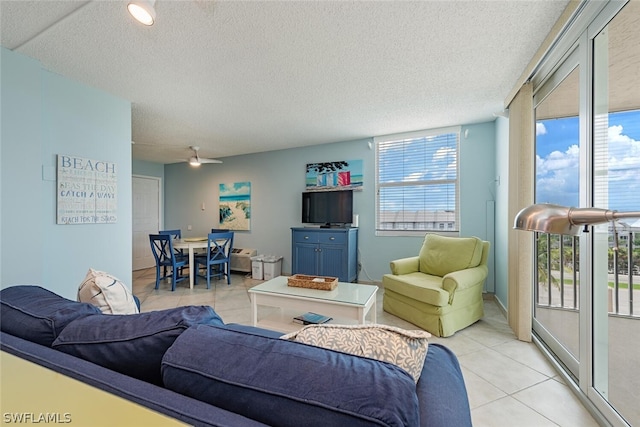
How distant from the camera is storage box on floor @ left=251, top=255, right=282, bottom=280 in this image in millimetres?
4695

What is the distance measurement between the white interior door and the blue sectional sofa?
17.5 ft

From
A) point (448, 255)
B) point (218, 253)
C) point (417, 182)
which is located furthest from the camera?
point (218, 253)

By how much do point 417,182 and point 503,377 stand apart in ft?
8.72

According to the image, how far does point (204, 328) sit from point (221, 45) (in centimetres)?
194

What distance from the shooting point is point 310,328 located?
874 millimetres

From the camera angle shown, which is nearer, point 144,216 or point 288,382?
point 288,382

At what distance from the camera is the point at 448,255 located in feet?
9.86

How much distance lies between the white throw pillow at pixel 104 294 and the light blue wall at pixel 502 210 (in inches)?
135

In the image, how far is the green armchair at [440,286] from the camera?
8.09 ft

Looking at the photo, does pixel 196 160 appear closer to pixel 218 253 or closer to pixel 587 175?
pixel 218 253

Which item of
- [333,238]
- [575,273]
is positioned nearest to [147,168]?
[333,238]

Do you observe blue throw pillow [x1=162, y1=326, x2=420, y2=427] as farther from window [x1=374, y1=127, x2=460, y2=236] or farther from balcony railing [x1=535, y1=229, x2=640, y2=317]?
window [x1=374, y1=127, x2=460, y2=236]

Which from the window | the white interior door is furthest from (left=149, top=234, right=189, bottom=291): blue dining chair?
the window

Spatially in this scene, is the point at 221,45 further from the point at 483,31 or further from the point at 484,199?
the point at 484,199
